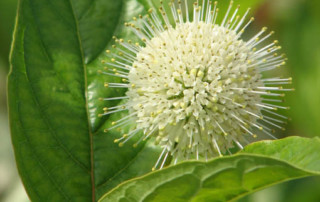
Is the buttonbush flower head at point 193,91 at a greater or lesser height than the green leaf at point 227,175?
greater

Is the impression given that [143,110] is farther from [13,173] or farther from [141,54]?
[13,173]

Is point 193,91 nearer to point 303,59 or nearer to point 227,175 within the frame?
point 227,175

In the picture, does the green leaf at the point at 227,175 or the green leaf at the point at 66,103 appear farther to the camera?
the green leaf at the point at 66,103

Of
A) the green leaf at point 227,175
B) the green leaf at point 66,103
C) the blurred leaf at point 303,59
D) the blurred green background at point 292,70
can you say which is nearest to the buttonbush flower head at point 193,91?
the green leaf at point 66,103

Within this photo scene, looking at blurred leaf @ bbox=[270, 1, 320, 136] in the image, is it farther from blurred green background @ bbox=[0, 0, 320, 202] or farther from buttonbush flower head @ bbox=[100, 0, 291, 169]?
buttonbush flower head @ bbox=[100, 0, 291, 169]

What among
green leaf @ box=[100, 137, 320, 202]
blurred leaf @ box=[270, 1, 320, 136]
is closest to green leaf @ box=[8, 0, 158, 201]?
green leaf @ box=[100, 137, 320, 202]

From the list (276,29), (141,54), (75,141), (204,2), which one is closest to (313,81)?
(276,29)

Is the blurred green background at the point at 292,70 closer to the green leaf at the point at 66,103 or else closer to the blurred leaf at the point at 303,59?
the blurred leaf at the point at 303,59
